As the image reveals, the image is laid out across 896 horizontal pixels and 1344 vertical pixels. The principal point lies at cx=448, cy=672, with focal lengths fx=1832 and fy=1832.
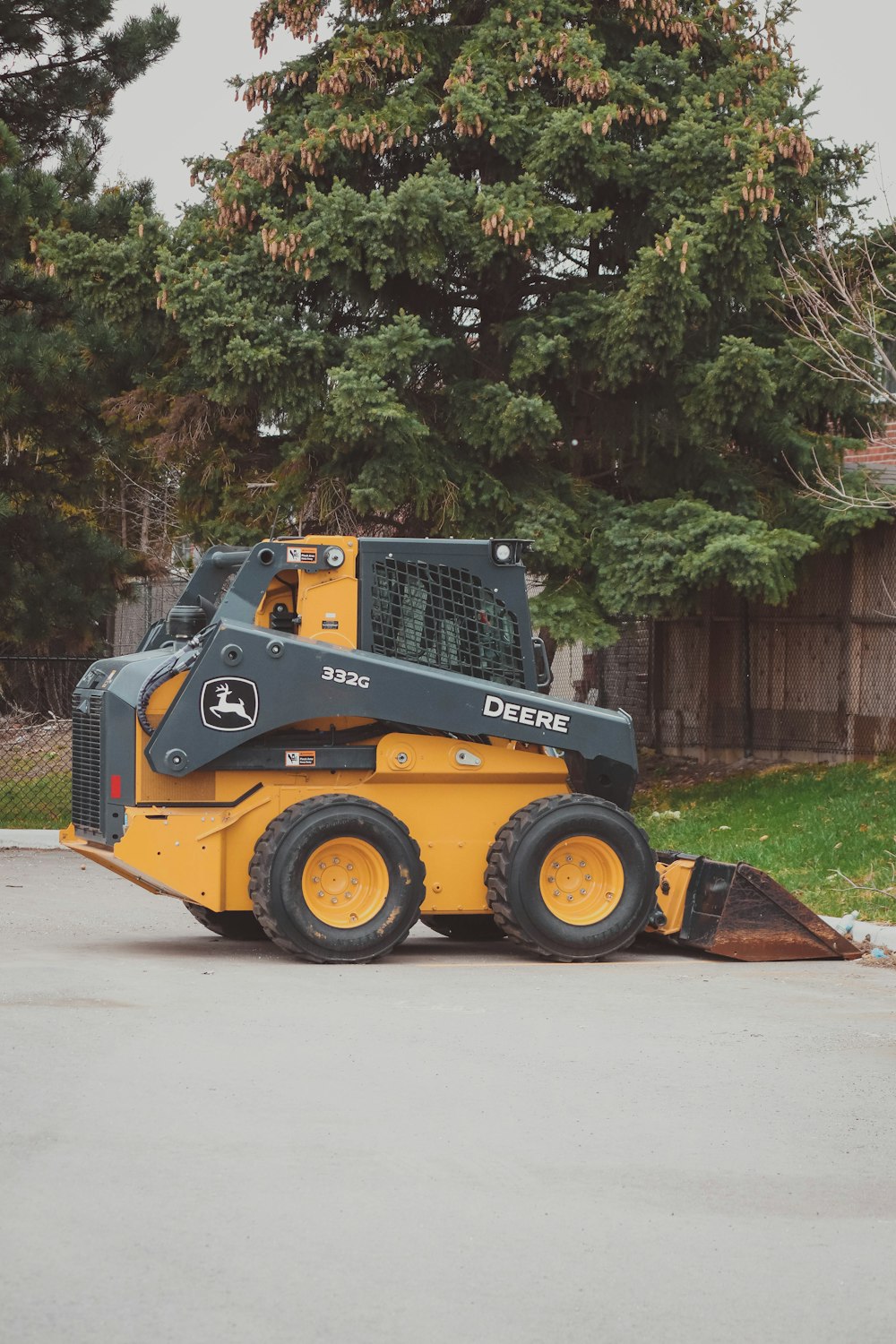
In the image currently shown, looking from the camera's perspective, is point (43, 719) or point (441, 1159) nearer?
point (441, 1159)

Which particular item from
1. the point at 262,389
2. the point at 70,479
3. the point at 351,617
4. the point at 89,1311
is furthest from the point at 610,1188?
the point at 70,479

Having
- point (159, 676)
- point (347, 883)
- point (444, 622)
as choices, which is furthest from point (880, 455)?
point (159, 676)

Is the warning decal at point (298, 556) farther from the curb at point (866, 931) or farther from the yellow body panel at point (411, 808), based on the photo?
the curb at point (866, 931)

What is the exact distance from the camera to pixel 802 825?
1738 centimetres

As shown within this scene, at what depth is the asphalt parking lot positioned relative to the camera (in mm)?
4762

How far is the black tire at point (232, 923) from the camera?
41.4 feet

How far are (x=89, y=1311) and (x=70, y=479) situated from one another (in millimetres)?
17258

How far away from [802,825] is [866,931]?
4841 mm

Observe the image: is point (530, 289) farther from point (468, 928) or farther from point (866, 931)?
point (866, 931)

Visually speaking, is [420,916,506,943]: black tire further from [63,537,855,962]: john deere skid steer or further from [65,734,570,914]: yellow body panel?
[65,734,570,914]: yellow body panel

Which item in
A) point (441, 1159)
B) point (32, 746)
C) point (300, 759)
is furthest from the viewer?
point (32, 746)

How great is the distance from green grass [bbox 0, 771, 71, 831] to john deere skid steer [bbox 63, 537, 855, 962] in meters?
8.57

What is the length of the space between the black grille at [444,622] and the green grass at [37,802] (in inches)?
349

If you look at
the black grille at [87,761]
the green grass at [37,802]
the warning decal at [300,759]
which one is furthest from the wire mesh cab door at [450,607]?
the green grass at [37,802]
